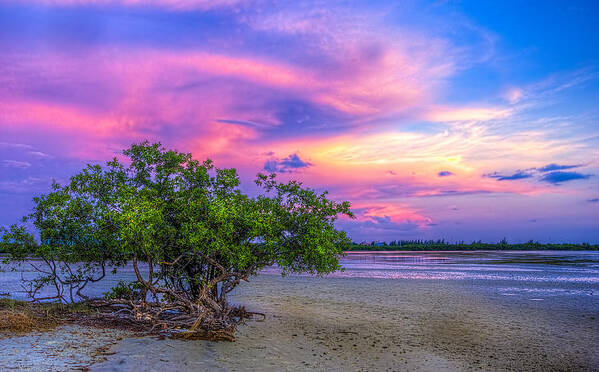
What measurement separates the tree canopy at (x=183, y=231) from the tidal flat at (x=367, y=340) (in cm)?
188

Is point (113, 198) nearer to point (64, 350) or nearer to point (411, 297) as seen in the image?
point (64, 350)

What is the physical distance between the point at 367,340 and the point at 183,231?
23.5ft

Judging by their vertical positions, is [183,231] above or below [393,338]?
above

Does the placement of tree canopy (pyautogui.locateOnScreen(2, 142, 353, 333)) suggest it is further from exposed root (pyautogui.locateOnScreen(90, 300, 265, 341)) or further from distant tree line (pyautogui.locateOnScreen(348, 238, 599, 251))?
distant tree line (pyautogui.locateOnScreen(348, 238, 599, 251))

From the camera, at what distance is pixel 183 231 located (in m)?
13.3

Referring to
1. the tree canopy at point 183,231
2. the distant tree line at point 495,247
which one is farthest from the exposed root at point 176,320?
the distant tree line at point 495,247

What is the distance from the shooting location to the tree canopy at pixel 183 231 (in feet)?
44.4

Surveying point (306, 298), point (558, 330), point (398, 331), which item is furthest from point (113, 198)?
point (558, 330)

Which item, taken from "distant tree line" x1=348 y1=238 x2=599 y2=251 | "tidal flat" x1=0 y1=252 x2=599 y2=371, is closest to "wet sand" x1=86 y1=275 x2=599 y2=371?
"tidal flat" x1=0 y1=252 x2=599 y2=371

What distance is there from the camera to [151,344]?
38.2ft

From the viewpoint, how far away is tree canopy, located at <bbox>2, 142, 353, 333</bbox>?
44.4 feet

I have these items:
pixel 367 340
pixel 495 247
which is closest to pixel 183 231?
pixel 367 340

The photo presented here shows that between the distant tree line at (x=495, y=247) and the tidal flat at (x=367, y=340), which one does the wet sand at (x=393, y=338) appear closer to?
the tidal flat at (x=367, y=340)

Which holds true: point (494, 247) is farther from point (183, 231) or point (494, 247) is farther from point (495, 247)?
point (183, 231)
